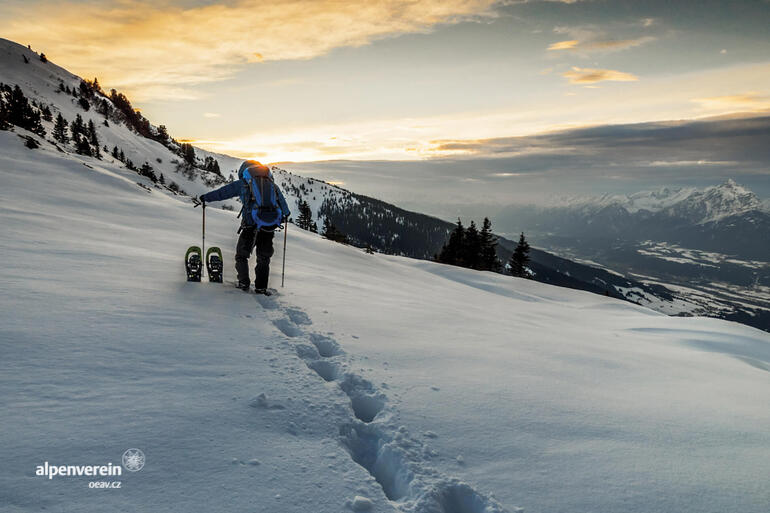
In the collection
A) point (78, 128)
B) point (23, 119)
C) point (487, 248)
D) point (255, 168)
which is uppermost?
point (78, 128)

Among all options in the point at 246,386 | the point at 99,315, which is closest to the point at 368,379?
the point at 246,386

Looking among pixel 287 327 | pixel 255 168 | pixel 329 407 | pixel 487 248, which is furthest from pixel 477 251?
pixel 329 407

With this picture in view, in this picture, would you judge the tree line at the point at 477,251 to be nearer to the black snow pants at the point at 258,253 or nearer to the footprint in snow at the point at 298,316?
the black snow pants at the point at 258,253

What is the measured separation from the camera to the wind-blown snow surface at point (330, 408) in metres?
2.47

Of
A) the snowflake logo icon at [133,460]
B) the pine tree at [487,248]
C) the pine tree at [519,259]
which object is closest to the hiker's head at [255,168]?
the snowflake logo icon at [133,460]

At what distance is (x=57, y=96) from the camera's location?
2144 inches

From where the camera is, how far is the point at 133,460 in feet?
7.93

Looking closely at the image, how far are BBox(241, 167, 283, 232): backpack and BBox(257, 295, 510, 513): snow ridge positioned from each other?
3752 millimetres

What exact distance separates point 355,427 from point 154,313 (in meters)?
3.44

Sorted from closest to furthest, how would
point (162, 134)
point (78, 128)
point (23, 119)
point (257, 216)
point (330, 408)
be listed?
1. point (330, 408)
2. point (257, 216)
3. point (23, 119)
4. point (78, 128)
5. point (162, 134)

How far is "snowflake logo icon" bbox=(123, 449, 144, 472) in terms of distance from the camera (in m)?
2.36

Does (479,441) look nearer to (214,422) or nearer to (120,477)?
(214,422)

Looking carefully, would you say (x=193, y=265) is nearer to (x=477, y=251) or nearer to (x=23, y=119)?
(x=23, y=119)

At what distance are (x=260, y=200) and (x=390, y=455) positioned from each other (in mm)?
5874
